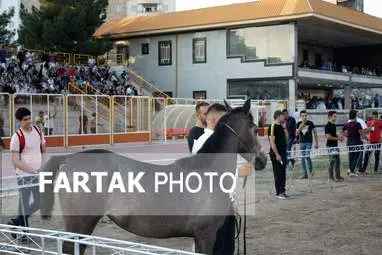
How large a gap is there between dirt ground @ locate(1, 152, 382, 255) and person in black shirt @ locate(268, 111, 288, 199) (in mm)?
306

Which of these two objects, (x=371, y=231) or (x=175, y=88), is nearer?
(x=371, y=231)

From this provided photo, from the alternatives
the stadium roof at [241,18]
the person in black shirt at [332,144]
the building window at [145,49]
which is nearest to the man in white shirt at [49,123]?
the person in black shirt at [332,144]

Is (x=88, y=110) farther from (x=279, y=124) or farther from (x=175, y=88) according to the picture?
(x=175, y=88)

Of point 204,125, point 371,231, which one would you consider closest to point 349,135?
point 371,231

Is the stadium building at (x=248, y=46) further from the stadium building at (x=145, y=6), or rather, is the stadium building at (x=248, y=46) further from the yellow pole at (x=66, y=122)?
the stadium building at (x=145, y=6)

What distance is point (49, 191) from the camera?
6.07 meters

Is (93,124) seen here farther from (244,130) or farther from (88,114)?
(244,130)

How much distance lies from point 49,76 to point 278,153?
21534mm

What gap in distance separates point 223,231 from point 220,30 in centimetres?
3574

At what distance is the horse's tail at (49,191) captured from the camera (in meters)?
5.79

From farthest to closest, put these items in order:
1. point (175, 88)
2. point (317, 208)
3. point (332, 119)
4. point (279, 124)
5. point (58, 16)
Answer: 1. point (175, 88)
2. point (58, 16)
3. point (332, 119)
4. point (279, 124)
5. point (317, 208)

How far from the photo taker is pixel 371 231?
859 cm

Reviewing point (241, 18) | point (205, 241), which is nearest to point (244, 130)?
point (205, 241)

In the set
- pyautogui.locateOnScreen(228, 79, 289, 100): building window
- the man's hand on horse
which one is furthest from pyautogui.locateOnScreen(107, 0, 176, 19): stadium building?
the man's hand on horse
